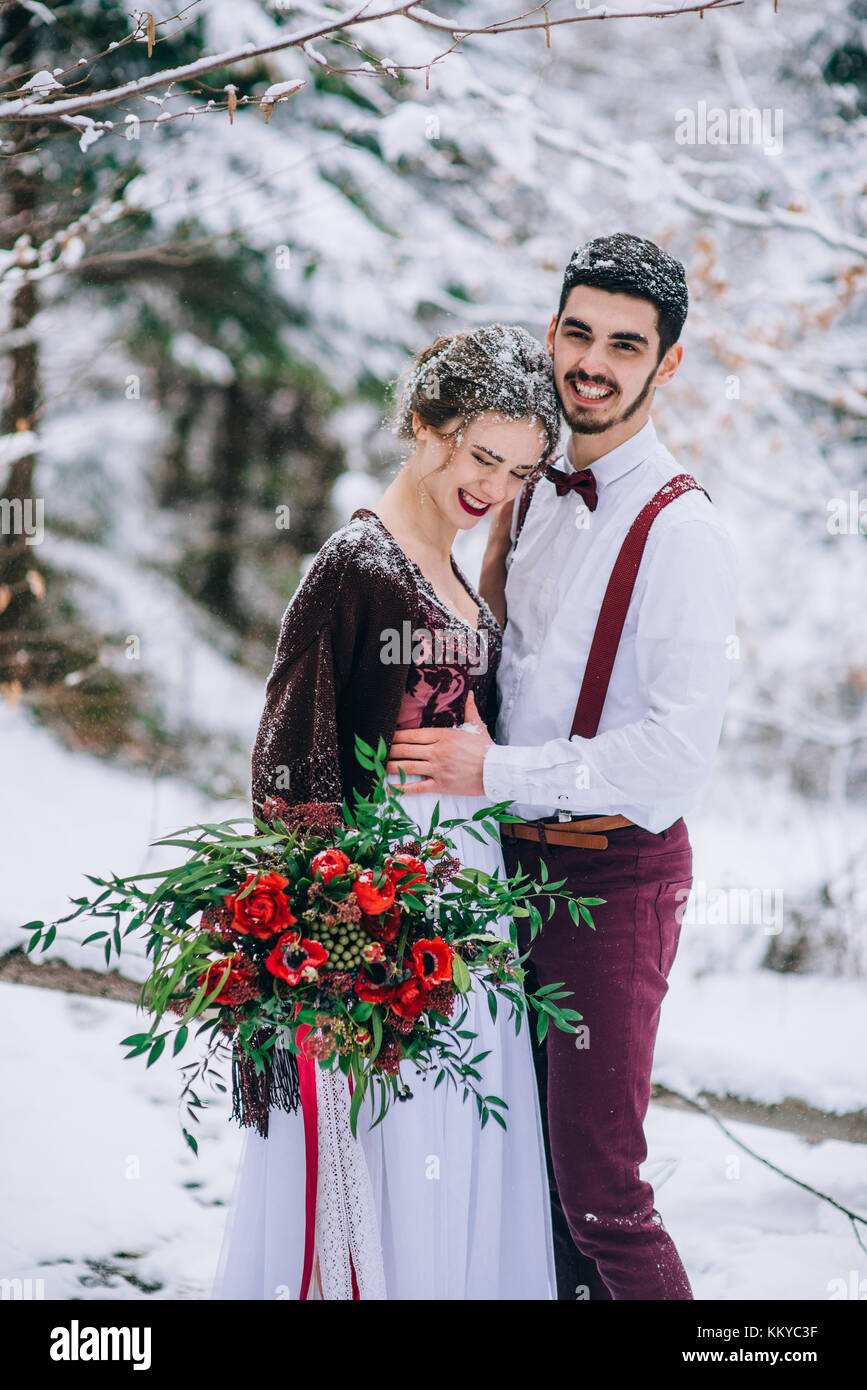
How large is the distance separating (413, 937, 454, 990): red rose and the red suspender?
0.55 metres

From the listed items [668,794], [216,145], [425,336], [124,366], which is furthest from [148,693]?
[668,794]

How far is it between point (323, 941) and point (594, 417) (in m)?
1.06

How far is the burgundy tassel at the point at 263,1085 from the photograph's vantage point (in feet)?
5.45

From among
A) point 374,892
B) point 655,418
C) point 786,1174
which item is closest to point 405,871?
point 374,892

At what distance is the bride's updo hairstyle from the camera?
5.93 ft

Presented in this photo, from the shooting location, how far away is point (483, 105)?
12.2ft

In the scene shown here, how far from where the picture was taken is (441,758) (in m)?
1.86

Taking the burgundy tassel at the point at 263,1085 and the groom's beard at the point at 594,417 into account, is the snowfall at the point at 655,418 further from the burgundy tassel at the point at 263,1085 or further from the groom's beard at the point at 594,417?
the groom's beard at the point at 594,417

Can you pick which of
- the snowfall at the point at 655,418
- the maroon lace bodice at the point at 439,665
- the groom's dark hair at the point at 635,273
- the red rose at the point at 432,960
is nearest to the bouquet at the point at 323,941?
the red rose at the point at 432,960

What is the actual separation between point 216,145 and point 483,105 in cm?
93

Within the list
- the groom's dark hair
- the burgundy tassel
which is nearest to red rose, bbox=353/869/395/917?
the burgundy tassel

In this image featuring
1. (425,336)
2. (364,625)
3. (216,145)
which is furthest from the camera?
(425,336)

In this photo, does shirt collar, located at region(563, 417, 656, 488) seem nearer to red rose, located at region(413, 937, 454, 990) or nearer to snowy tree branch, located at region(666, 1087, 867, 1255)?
red rose, located at region(413, 937, 454, 990)
